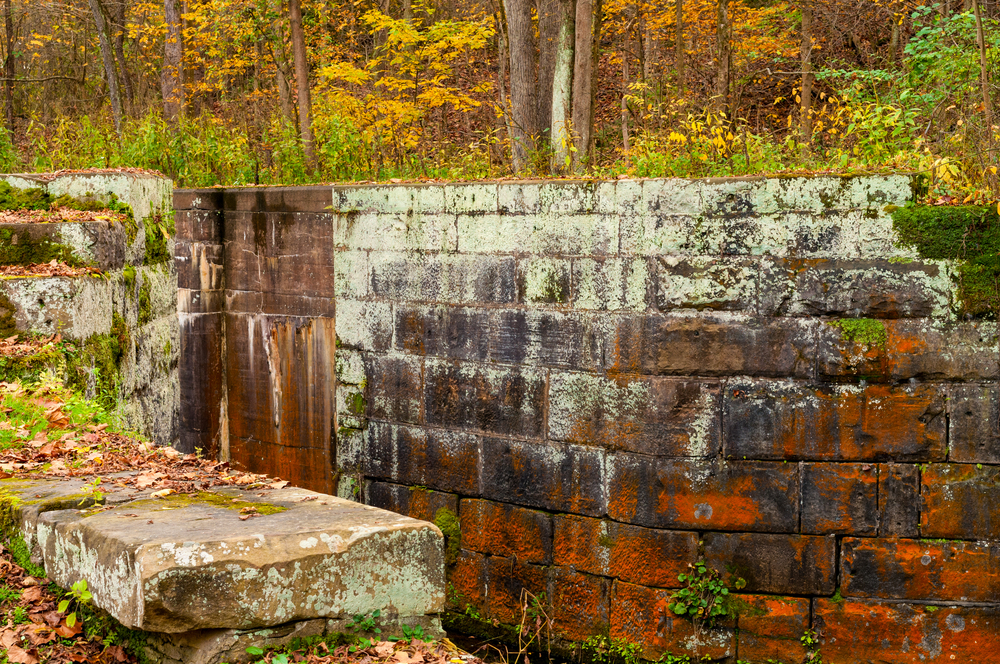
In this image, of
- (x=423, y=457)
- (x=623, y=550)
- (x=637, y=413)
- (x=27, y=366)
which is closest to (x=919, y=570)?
(x=623, y=550)

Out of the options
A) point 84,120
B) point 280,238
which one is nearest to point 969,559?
point 280,238

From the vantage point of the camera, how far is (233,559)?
2703mm

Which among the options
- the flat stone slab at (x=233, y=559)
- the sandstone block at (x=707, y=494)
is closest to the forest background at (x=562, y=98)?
the sandstone block at (x=707, y=494)

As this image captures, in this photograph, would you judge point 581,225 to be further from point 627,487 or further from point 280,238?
point 280,238

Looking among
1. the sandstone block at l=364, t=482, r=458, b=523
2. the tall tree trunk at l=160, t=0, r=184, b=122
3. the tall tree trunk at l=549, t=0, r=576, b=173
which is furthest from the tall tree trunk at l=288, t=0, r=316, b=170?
the tall tree trunk at l=160, t=0, r=184, b=122

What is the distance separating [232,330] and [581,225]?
415 cm

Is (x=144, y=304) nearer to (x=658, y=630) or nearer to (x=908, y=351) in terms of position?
(x=658, y=630)

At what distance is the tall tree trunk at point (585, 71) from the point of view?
984 cm

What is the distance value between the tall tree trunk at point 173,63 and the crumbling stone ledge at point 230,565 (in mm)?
16214

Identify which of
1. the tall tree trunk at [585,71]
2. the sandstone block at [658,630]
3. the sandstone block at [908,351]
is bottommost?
the sandstone block at [658,630]

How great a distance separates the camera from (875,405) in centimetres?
615

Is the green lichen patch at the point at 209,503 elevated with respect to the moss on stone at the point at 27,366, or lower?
lower

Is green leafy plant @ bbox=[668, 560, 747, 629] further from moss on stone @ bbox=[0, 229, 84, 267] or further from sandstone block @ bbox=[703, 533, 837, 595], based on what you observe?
moss on stone @ bbox=[0, 229, 84, 267]

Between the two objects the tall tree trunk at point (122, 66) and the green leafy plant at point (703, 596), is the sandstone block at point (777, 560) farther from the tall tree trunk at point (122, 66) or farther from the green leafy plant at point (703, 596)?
the tall tree trunk at point (122, 66)
